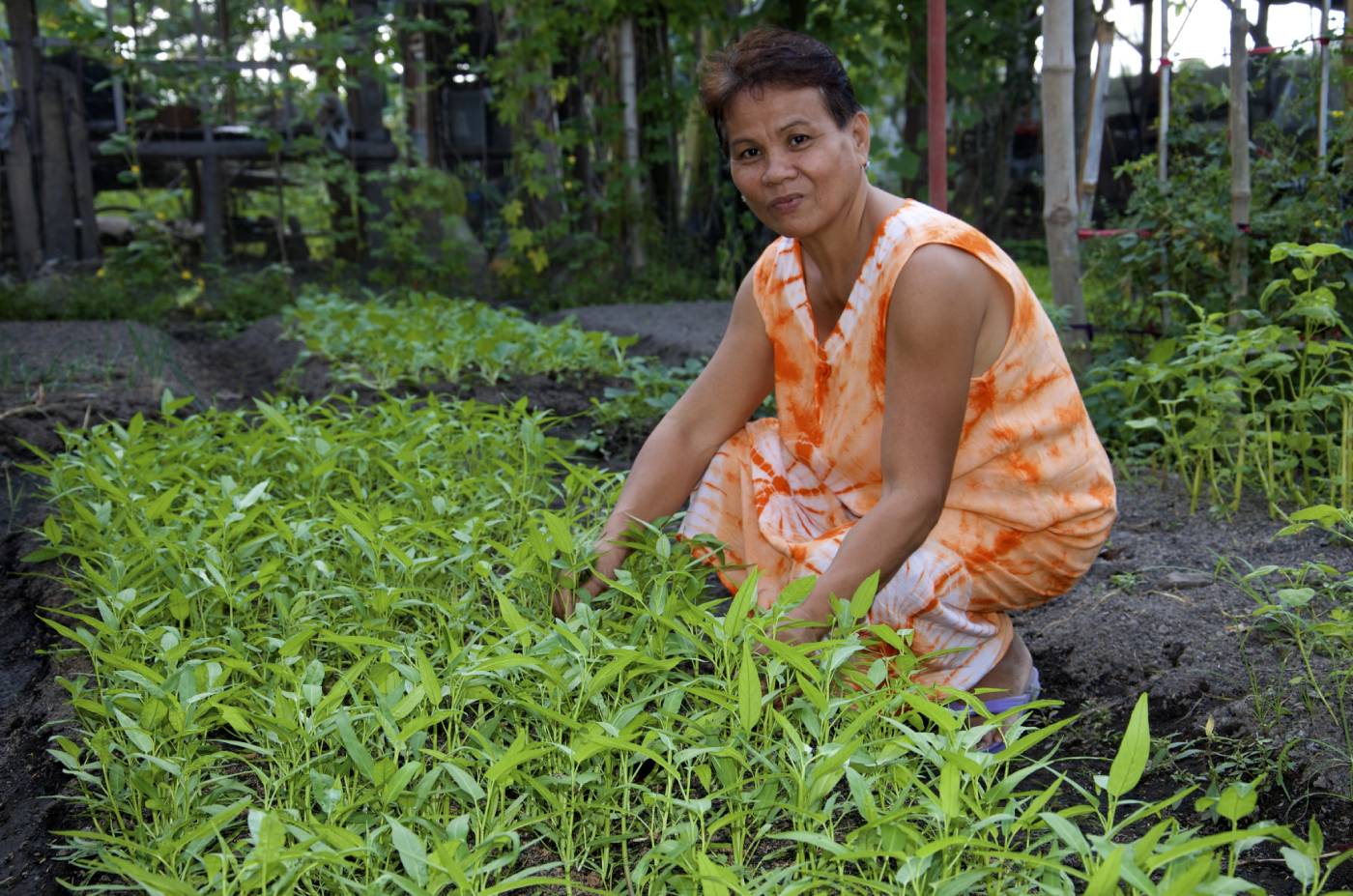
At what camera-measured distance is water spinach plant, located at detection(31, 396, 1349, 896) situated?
1484 millimetres

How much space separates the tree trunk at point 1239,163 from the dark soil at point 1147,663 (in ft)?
2.51

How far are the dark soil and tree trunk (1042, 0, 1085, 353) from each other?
3.03 feet

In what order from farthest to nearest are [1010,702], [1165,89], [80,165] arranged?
1. [80,165]
2. [1165,89]
3. [1010,702]

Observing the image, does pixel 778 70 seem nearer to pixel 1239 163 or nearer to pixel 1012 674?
pixel 1012 674

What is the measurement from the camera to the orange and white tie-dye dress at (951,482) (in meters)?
2.30

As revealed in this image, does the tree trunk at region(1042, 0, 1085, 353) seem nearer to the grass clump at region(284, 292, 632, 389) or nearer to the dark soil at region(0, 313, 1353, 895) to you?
the dark soil at region(0, 313, 1353, 895)

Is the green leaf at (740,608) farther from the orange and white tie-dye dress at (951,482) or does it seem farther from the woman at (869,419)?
the orange and white tie-dye dress at (951,482)

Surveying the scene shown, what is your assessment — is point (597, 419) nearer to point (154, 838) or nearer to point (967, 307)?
point (967, 307)

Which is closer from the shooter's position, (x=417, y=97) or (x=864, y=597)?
(x=864, y=597)

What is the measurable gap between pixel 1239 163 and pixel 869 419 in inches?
87.8

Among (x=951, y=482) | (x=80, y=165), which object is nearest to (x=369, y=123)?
(x=80, y=165)

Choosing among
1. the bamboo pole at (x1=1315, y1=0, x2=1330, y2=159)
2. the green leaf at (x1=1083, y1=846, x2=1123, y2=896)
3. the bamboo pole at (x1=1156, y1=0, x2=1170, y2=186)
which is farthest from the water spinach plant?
the bamboo pole at (x1=1156, y1=0, x2=1170, y2=186)

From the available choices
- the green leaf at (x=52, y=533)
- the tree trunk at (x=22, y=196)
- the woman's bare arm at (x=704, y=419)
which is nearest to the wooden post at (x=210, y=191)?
the tree trunk at (x=22, y=196)

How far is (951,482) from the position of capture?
243 centimetres
